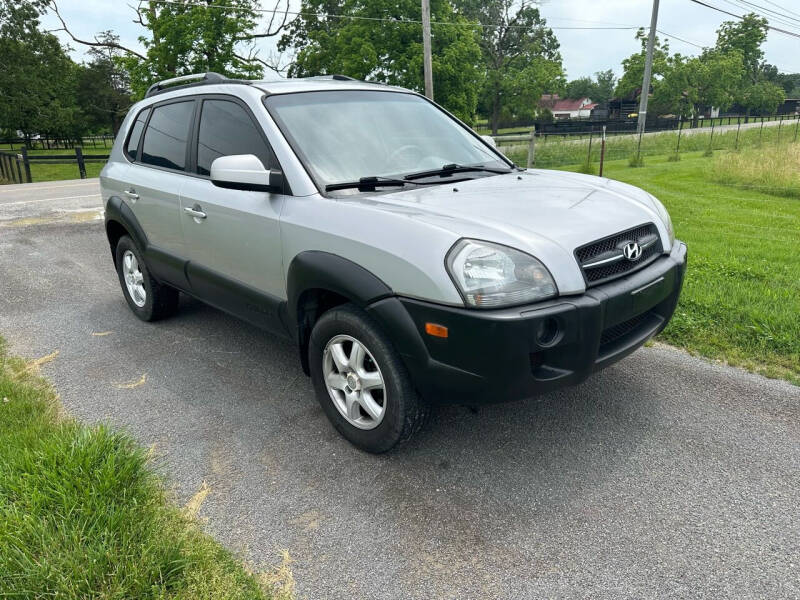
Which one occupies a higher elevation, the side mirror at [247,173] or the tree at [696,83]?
the tree at [696,83]

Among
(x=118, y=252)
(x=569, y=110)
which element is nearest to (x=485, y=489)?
(x=118, y=252)

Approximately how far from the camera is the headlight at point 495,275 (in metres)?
2.42

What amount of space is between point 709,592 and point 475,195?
198 cm

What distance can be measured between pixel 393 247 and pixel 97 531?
5.35ft

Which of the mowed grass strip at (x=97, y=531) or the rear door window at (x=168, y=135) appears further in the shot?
the rear door window at (x=168, y=135)

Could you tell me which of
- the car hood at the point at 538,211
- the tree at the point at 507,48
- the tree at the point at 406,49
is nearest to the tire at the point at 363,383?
the car hood at the point at 538,211

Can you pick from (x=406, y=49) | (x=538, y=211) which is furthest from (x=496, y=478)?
(x=406, y=49)

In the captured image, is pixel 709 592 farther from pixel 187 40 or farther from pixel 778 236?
pixel 187 40

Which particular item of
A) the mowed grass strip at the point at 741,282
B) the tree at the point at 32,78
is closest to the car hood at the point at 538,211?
the mowed grass strip at the point at 741,282

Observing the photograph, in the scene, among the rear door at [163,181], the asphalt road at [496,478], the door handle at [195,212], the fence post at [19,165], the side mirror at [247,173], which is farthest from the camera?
the fence post at [19,165]

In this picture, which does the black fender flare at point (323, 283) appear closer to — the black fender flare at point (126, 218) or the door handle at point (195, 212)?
the door handle at point (195, 212)

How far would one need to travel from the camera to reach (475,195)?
3.07m

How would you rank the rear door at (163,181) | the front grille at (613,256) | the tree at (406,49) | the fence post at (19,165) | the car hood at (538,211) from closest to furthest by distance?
the car hood at (538,211)
the front grille at (613,256)
the rear door at (163,181)
the fence post at (19,165)
the tree at (406,49)

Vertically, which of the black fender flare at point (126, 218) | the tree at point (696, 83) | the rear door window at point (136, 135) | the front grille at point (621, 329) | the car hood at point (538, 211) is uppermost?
the tree at point (696, 83)
